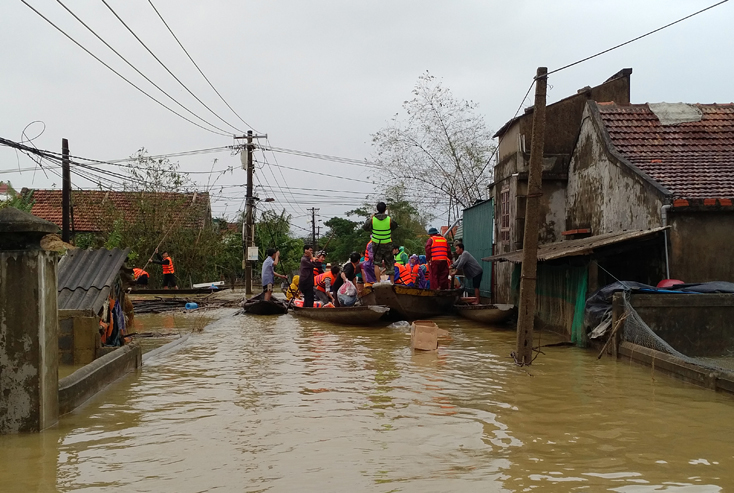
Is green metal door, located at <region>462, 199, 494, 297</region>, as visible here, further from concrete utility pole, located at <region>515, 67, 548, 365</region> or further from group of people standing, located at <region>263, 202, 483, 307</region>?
concrete utility pole, located at <region>515, 67, 548, 365</region>

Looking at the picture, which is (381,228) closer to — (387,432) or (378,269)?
(378,269)

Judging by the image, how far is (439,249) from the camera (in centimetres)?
1827

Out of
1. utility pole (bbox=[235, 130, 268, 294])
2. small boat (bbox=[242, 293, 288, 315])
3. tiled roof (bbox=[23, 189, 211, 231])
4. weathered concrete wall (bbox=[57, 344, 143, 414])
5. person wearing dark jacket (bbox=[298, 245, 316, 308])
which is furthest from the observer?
tiled roof (bbox=[23, 189, 211, 231])

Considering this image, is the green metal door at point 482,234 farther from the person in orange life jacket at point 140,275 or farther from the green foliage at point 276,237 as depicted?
the green foliage at point 276,237

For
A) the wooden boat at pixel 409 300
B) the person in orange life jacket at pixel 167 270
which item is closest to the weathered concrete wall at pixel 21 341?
the wooden boat at pixel 409 300

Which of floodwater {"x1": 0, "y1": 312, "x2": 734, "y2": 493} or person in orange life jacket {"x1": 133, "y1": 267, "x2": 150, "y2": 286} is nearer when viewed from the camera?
floodwater {"x1": 0, "y1": 312, "x2": 734, "y2": 493}

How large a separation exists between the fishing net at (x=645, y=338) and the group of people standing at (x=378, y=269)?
7.76 metres

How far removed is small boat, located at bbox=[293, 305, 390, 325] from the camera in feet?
51.0

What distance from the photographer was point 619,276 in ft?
44.8

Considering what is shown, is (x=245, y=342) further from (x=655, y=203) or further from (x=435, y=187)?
(x=435, y=187)

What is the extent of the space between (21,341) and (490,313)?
1124 centimetres

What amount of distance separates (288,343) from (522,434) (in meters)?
7.80

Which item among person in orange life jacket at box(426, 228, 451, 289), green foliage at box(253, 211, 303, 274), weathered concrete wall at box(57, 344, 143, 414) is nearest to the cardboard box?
weathered concrete wall at box(57, 344, 143, 414)

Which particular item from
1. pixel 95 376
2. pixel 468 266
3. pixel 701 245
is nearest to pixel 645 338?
pixel 701 245
